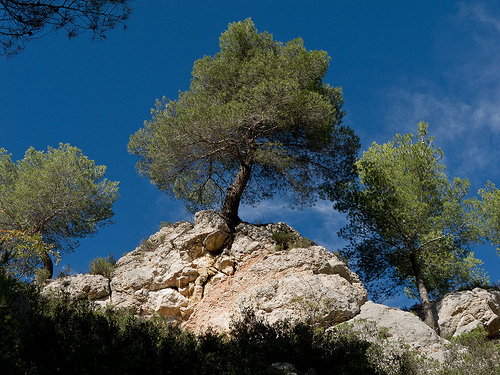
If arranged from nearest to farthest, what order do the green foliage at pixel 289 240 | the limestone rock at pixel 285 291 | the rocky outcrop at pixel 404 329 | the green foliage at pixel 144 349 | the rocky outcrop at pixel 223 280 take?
1. the green foliage at pixel 144 349
2. the rocky outcrop at pixel 404 329
3. the limestone rock at pixel 285 291
4. the rocky outcrop at pixel 223 280
5. the green foliage at pixel 289 240

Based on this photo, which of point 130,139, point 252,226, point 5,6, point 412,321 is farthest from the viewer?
point 130,139

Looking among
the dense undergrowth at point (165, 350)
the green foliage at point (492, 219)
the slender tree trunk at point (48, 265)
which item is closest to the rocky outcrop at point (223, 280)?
the dense undergrowth at point (165, 350)

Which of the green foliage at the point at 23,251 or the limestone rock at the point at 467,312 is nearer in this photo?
the green foliage at the point at 23,251

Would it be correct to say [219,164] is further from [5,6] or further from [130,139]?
[5,6]

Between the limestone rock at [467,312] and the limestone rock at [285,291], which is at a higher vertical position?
the limestone rock at [285,291]

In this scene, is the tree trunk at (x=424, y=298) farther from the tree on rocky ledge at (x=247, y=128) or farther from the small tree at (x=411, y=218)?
the tree on rocky ledge at (x=247, y=128)

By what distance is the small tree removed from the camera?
15711 mm

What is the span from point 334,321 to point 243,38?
12.6 meters

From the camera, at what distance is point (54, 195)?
57.1 ft

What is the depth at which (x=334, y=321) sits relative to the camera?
11.6 m

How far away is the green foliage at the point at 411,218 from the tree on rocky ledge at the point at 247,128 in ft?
4.80

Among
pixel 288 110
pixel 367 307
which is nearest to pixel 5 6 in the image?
pixel 288 110

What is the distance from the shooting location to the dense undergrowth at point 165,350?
6.57 meters

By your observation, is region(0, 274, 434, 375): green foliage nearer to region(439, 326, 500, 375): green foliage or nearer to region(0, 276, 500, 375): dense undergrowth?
region(0, 276, 500, 375): dense undergrowth
